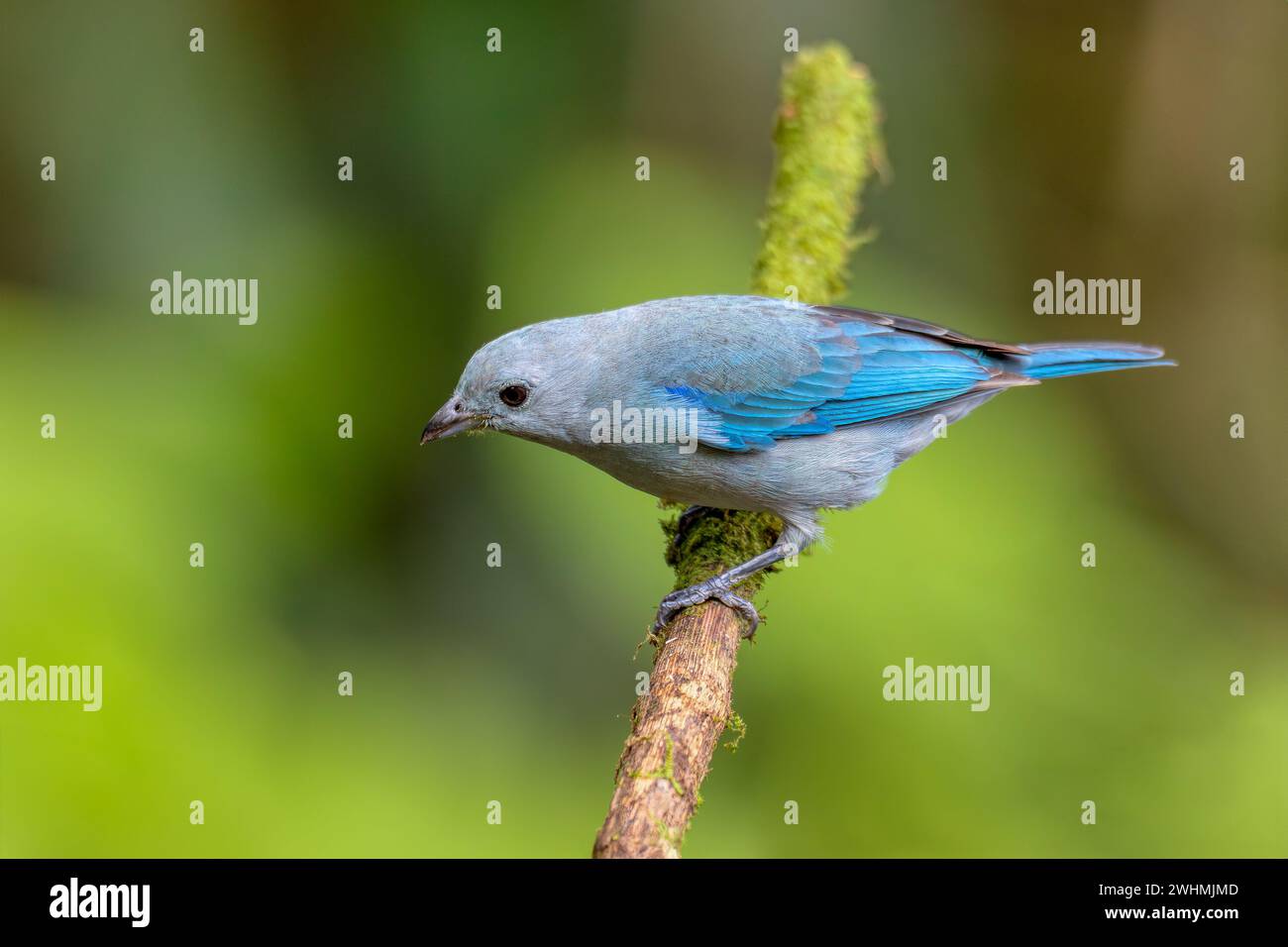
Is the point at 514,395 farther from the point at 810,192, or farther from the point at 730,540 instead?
the point at 810,192

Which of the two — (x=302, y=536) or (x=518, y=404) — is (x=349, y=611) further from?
(x=518, y=404)

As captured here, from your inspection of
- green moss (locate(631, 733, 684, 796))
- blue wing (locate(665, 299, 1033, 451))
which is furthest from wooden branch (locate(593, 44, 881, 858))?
blue wing (locate(665, 299, 1033, 451))

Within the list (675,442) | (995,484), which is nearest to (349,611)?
(675,442)

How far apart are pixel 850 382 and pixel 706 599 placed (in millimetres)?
1139

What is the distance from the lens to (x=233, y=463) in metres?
6.11

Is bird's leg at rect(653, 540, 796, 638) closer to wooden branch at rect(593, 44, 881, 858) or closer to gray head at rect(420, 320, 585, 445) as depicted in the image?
wooden branch at rect(593, 44, 881, 858)

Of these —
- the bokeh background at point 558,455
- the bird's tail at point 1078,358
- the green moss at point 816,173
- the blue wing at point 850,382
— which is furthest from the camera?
the green moss at point 816,173

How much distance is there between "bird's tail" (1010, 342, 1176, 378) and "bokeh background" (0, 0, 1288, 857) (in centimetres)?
128

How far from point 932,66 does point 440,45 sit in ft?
11.6

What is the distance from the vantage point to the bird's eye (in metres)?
4.40

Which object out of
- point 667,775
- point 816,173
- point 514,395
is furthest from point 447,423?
point 816,173

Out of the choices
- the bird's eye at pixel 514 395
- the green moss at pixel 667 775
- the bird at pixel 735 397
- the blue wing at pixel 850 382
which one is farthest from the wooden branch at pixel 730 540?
the bird's eye at pixel 514 395

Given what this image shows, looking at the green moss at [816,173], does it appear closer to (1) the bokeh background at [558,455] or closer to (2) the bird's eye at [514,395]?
(1) the bokeh background at [558,455]

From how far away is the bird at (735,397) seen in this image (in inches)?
175
